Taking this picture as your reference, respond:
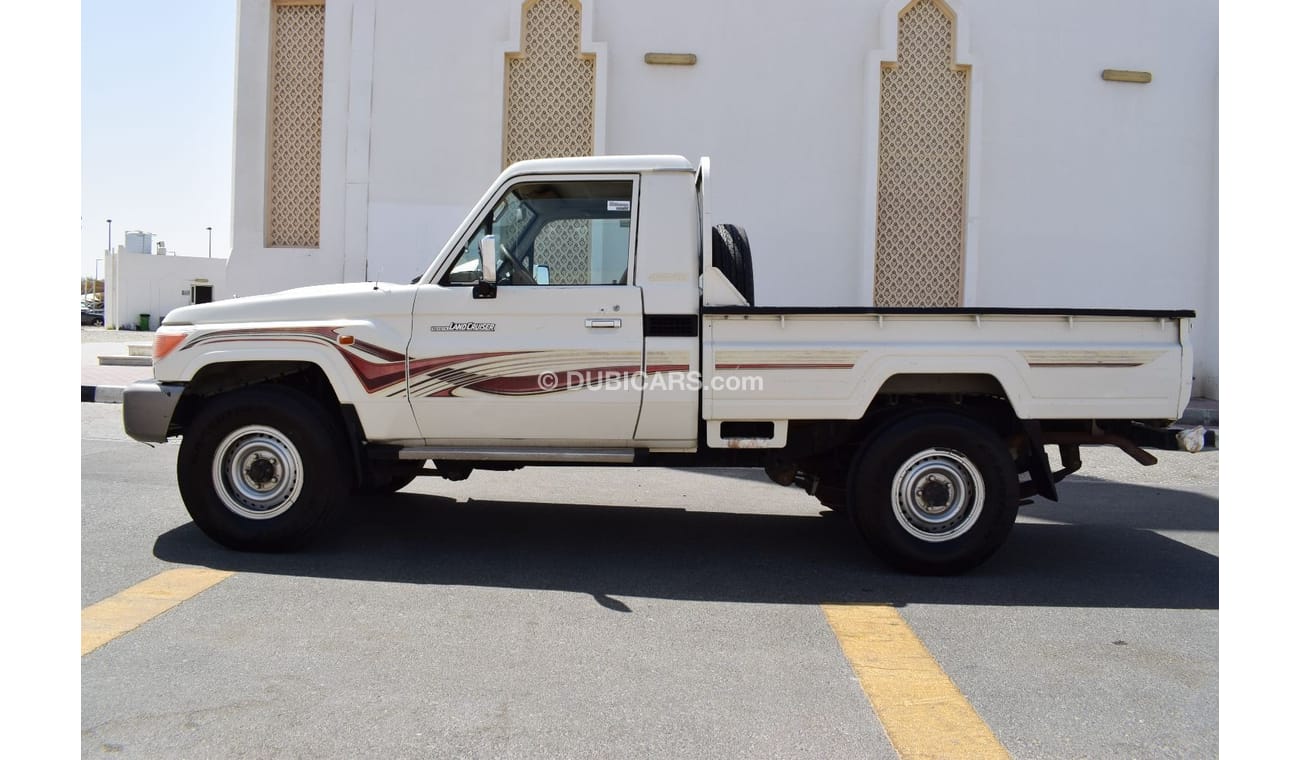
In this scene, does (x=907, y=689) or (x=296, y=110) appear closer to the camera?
(x=907, y=689)

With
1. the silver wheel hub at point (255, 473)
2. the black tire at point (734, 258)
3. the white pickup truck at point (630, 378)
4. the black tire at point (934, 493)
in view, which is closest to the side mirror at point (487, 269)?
the white pickup truck at point (630, 378)

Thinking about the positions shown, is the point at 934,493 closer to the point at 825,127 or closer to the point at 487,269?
the point at 487,269

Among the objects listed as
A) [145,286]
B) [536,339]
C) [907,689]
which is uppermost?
[145,286]

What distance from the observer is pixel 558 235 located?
565 centimetres

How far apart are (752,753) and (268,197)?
13.7 meters

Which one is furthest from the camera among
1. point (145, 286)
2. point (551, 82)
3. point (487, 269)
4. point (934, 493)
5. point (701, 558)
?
point (145, 286)

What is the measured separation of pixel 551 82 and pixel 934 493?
35.1ft

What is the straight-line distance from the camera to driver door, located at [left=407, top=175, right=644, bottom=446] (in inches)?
213

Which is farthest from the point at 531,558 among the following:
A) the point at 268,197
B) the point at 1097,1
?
the point at 1097,1

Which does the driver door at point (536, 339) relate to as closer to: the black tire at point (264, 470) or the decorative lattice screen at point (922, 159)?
the black tire at point (264, 470)

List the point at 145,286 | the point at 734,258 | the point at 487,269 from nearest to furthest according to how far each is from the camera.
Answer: the point at 487,269 < the point at 734,258 < the point at 145,286

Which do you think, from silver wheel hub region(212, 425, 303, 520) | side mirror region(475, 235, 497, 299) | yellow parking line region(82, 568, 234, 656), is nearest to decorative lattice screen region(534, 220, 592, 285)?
side mirror region(475, 235, 497, 299)

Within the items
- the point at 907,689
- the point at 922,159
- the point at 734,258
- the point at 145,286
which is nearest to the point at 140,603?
the point at 907,689

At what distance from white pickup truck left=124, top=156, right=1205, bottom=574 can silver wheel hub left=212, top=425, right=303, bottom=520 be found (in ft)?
0.04
